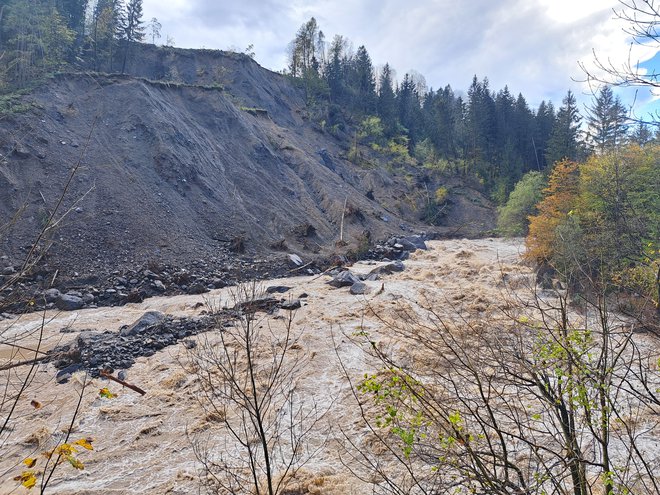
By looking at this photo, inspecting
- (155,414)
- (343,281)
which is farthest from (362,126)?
(155,414)

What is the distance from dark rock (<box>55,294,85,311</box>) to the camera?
1473cm

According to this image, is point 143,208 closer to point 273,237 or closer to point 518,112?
point 273,237

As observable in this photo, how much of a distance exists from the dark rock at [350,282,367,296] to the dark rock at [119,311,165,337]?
7.48 m

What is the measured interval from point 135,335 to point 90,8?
50968 millimetres

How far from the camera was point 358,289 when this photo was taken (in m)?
17.0

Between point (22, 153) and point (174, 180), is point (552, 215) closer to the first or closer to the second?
point (174, 180)

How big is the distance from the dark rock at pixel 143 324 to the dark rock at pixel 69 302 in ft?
11.6

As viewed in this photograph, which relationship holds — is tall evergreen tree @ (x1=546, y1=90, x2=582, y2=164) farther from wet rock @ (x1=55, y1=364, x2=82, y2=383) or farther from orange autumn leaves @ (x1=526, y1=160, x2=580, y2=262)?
wet rock @ (x1=55, y1=364, x2=82, y2=383)

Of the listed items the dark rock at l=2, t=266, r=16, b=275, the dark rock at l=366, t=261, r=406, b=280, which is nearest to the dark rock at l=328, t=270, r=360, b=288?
the dark rock at l=366, t=261, r=406, b=280

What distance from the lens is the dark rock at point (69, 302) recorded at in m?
14.7

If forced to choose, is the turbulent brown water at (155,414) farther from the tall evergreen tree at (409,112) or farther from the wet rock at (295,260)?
the tall evergreen tree at (409,112)

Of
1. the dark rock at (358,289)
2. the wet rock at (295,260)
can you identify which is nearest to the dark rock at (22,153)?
the wet rock at (295,260)

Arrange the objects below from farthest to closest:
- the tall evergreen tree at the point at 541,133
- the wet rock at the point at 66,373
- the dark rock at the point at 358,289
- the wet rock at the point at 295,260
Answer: the tall evergreen tree at the point at 541,133
the wet rock at the point at 295,260
the dark rock at the point at 358,289
the wet rock at the point at 66,373

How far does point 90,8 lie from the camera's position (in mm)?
46812
